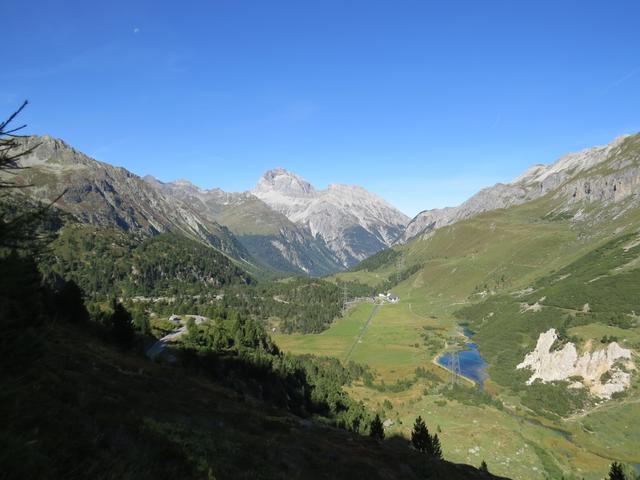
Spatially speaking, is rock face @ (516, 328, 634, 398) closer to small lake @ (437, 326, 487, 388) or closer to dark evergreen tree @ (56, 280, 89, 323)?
small lake @ (437, 326, 487, 388)

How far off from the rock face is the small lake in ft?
48.7

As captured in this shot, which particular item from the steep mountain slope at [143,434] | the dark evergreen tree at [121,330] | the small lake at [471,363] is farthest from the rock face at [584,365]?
the dark evergreen tree at [121,330]

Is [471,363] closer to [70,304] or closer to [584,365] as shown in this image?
[584,365]

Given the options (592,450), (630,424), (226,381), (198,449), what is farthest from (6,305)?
(630,424)

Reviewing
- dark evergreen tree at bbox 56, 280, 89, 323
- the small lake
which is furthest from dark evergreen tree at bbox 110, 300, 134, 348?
the small lake

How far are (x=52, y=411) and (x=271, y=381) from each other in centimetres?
8216

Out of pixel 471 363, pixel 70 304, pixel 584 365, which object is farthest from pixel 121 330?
pixel 471 363

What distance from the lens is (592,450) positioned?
96500 mm

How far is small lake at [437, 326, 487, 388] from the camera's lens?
495 feet

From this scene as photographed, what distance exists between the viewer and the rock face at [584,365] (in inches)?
4823


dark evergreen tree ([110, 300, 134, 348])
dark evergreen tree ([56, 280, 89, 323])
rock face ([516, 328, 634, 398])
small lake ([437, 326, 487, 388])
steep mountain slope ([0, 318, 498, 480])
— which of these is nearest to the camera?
steep mountain slope ([0, 318, 498, 480])

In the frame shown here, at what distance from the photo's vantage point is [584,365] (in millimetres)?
134500

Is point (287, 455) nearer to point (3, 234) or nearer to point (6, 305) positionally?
point (6, 305)

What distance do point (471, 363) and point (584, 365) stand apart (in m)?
42.8
